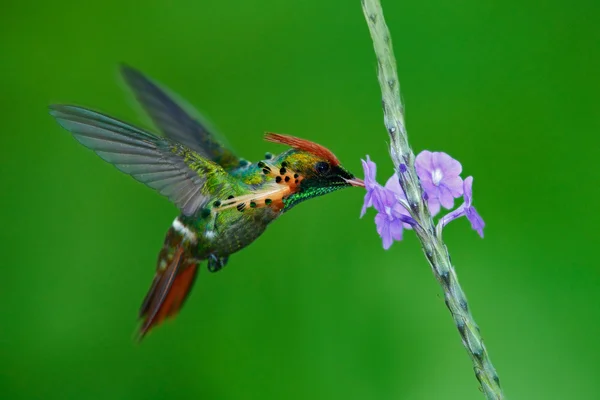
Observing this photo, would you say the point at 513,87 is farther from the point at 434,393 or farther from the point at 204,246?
the point at 204,246

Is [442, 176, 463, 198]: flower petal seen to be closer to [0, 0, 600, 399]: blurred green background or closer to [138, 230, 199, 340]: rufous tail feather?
[138, 230, 199, 340]: rufous tail feather

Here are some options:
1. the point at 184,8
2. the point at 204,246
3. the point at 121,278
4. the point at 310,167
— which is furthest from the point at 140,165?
the point at 184,8

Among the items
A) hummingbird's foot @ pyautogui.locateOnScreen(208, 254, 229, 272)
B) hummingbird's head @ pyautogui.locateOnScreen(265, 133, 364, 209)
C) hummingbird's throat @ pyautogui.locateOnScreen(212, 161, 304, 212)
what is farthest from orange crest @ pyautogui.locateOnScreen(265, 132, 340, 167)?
hummingbird's foot @ pyautogui.locateOnScreen(208, 254, 229, 272)

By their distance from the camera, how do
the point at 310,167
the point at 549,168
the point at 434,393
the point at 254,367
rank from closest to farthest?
the point at 310,167, the point at 434,393, the point at 254,367, the point at 549,168

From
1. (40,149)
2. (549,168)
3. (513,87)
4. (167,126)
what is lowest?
(167,126)

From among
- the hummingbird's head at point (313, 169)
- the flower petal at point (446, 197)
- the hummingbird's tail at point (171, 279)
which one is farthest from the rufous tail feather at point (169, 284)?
the flower petal at point (446, 197)

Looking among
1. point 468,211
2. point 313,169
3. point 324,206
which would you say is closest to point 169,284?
point 313,169
